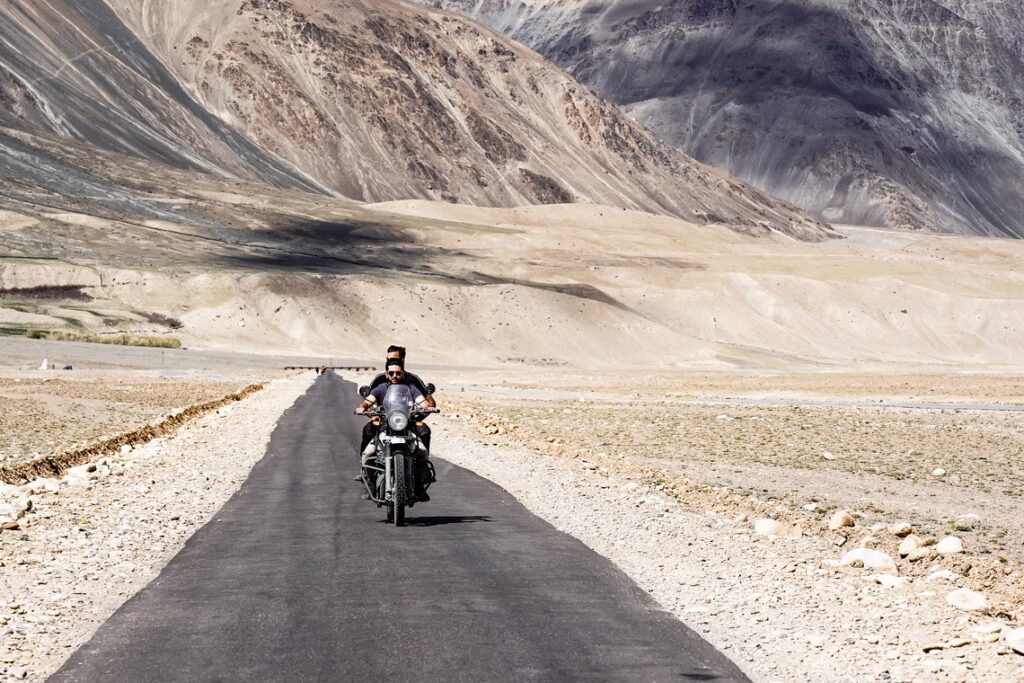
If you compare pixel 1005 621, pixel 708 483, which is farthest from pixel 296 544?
pixel 708 483

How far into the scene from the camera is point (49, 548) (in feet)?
45.5

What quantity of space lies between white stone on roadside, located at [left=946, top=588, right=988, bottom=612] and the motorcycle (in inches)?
264

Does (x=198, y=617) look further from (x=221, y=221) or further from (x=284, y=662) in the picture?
(x=221, y=221)

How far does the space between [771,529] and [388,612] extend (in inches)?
252

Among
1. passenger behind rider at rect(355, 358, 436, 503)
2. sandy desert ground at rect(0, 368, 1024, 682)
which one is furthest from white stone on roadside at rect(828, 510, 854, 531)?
passenger behind rider at rect(355, 358, 436, 503)

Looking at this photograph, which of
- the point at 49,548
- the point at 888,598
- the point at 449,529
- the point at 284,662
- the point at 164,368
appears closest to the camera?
the point at 284,662

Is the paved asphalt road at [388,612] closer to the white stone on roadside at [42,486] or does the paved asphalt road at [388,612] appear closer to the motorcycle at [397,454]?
the motorcycle at [397,454]

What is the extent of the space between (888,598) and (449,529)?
5.61 m

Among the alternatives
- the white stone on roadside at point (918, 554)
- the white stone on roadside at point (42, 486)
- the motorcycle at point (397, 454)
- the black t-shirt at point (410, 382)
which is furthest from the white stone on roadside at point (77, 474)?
the white stone on roadside at point (918, 554)

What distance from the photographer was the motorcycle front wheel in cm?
1556

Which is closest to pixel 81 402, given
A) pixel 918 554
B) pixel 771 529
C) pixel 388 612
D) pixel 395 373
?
pixel 395 373

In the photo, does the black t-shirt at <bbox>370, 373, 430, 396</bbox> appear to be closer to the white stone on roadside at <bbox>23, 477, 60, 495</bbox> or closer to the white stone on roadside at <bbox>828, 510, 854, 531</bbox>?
the white stone on roadside at <bbox>828, 510, 854, 531</bbox>

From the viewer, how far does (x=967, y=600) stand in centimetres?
1106

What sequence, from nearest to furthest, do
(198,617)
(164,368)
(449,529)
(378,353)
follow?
(198,617) → (449,529) → (164,368) → (378,353)
